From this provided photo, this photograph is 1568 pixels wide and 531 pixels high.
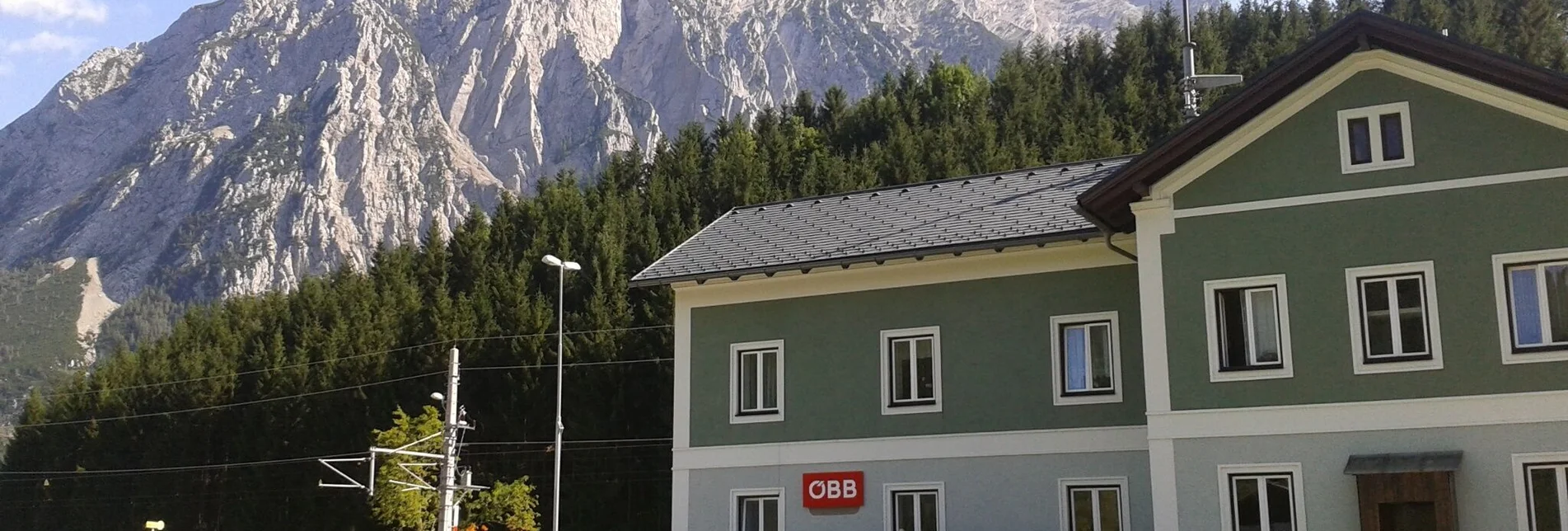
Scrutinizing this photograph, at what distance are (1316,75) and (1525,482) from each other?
6.25 m

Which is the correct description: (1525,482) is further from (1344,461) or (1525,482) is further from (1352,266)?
Result: (1352,266)

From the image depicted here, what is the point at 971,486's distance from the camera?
26.3 metres

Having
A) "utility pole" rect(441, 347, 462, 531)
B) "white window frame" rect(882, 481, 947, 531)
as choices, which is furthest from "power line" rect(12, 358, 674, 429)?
"white window frame" rect(882, 481, 947, 531)

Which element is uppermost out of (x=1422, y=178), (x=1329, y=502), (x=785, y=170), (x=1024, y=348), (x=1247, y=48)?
(x=1247, y=48)

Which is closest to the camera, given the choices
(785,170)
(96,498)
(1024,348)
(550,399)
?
(1024,348)

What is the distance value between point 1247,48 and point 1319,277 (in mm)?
64626

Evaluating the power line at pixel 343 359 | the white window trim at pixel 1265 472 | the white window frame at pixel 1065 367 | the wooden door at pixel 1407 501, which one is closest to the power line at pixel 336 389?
the power line at pixel 343 359

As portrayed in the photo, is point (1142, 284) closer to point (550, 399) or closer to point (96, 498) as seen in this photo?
point (550, 399)

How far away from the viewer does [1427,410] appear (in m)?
21.0

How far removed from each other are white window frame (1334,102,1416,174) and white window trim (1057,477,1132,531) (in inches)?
252

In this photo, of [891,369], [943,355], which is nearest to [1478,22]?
[943,355]

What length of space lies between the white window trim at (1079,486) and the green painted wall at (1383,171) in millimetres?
5037

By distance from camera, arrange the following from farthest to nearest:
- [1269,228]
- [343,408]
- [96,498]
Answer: [96,498] < [343,408] < [1269,228]

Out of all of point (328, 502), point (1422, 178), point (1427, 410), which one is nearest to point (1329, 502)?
point (1427, 410)
